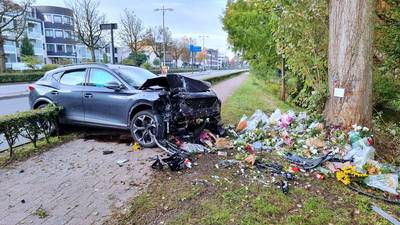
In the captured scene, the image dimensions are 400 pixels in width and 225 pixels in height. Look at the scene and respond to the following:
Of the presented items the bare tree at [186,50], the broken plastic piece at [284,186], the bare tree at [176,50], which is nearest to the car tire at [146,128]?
the broken plastic piece at [284,186]

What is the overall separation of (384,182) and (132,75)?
5.28m

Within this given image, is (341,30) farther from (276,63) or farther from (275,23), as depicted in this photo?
(276,63)

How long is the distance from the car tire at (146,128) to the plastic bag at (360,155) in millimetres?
3335

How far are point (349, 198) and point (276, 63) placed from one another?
561 inches

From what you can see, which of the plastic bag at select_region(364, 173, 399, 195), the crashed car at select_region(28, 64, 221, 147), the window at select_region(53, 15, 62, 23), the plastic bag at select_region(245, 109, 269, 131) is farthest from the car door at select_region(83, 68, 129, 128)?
the window at select_region(53, 15, 62, 23)

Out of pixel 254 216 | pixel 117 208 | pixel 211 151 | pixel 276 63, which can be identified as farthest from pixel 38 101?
pixel 276 63

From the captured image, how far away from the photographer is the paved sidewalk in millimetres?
3617

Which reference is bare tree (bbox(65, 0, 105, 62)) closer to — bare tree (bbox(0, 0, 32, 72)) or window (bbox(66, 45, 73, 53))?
bare tree (bbox(0, 0, 32, 72))

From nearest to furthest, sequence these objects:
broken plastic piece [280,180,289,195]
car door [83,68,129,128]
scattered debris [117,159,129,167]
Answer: broken plastic piece [280,180,289,195] < scattered debris [117,159,129,167] < car door [83,68,129,128]

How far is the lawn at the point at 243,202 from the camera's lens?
3463 mm

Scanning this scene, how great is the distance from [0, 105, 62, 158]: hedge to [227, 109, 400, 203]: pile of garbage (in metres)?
3.92

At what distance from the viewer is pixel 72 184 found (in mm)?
4516

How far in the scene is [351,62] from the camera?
6000 millimetres

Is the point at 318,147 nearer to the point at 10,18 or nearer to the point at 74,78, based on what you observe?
the point at 74,78
